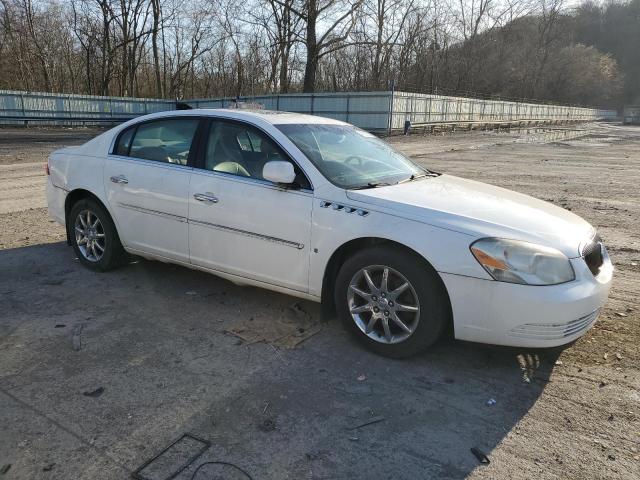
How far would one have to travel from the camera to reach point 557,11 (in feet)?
251

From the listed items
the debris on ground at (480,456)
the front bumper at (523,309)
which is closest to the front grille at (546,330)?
the front bumper at (523,309)

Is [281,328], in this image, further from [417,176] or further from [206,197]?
[417,176]

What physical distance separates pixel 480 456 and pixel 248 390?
1324 millimetres

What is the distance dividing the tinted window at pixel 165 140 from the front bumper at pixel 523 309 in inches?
97.8

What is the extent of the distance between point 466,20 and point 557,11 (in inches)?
994

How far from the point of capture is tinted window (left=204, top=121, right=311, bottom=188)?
392 cm

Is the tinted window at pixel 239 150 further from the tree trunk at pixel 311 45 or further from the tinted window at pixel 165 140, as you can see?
the tree trunk at pixel 311 45

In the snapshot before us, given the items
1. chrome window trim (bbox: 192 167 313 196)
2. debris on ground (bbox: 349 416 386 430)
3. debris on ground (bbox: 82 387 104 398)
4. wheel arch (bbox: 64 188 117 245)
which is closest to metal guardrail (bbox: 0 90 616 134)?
wheel arch (bbox: 64 188 117 245)

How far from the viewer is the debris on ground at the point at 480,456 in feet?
8.03

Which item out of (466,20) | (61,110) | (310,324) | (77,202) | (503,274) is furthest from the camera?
(466,20)

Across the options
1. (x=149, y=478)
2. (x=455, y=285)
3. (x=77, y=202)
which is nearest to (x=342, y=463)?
(x=149, y=478)

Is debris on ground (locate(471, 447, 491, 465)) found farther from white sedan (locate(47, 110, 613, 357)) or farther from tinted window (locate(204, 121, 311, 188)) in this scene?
tinted window (locate(204, 121, 311, 188))

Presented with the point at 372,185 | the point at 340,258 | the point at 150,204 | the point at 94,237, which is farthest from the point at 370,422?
the point at 94,237

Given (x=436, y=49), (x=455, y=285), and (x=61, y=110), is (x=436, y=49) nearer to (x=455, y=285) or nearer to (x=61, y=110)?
(x=61, y=110)
